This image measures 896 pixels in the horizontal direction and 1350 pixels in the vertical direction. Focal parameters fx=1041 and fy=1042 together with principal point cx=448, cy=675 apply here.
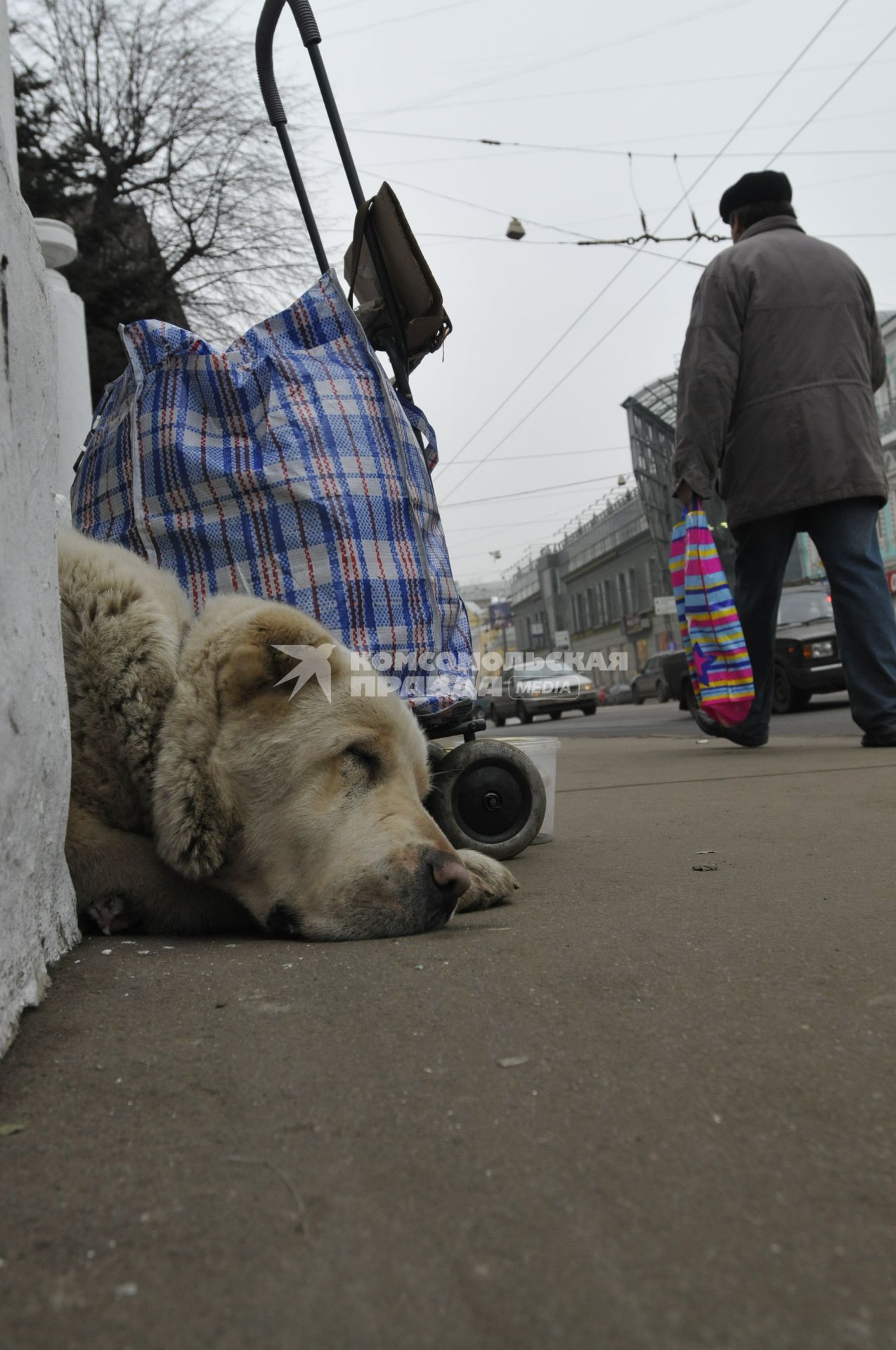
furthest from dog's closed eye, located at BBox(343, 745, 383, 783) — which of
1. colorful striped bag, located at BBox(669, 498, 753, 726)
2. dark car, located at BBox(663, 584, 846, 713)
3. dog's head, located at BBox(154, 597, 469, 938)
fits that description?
dark car, located at BBox(663, 584, 846, 713)

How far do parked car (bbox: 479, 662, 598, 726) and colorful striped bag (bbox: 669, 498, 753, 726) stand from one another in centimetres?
1833

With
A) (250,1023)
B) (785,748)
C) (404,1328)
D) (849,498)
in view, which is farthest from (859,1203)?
(785,748)

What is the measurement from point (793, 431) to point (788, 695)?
25.9 ft

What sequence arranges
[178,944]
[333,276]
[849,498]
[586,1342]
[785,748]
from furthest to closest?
1. [785,748]
2. [849,498]
3. [333,276]
4. [178,944]
5. [586,1342]

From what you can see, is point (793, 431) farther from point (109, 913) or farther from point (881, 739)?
point (109, 913)

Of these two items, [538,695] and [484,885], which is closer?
[484,885]

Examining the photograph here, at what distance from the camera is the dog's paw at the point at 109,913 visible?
204 cm

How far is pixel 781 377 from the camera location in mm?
5102

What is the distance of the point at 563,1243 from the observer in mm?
827

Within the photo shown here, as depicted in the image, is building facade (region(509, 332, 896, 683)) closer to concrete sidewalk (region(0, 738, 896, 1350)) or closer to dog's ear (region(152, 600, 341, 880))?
dog's ear (region(152, 600, 341, 880))

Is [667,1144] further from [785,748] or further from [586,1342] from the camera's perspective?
[785,748]

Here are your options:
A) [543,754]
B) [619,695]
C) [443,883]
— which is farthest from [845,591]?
[619,695]

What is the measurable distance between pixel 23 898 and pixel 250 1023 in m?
0.37

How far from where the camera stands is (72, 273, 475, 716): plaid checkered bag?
2.67 metres
